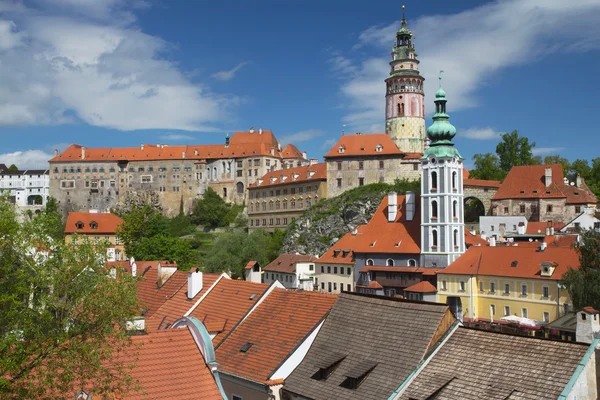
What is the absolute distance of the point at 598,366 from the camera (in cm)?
1172

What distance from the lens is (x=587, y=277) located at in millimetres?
34375

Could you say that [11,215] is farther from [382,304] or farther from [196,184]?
[196,184]

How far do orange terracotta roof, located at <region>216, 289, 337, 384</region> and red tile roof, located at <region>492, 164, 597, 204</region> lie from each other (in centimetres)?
5755

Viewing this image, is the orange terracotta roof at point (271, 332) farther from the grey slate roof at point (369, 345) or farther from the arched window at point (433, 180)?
the arched window at point (433, 180)

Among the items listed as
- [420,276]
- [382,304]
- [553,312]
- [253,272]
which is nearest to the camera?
[382,304]

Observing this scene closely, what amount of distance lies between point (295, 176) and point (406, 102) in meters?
18.2

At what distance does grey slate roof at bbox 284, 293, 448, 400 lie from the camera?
45.6 ft

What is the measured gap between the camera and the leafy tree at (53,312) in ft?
35.1

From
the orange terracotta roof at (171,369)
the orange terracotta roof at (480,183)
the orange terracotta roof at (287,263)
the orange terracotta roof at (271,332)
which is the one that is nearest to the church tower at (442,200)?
the orange terracotta roof at (287,263)

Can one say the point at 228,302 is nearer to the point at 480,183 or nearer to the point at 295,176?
→ the point at 480,183

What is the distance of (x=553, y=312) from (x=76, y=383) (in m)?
35.2

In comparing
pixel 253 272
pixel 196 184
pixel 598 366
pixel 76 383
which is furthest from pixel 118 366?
pixel 196 184

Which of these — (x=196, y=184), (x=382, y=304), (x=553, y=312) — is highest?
(x=196, y=184)

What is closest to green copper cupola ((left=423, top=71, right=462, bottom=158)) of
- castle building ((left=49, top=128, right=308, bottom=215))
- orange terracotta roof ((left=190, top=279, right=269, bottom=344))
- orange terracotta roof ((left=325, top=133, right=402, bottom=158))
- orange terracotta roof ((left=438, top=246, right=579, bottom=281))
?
orange terracotta roof ((left=438, top=246, right=579, bottom=281))
